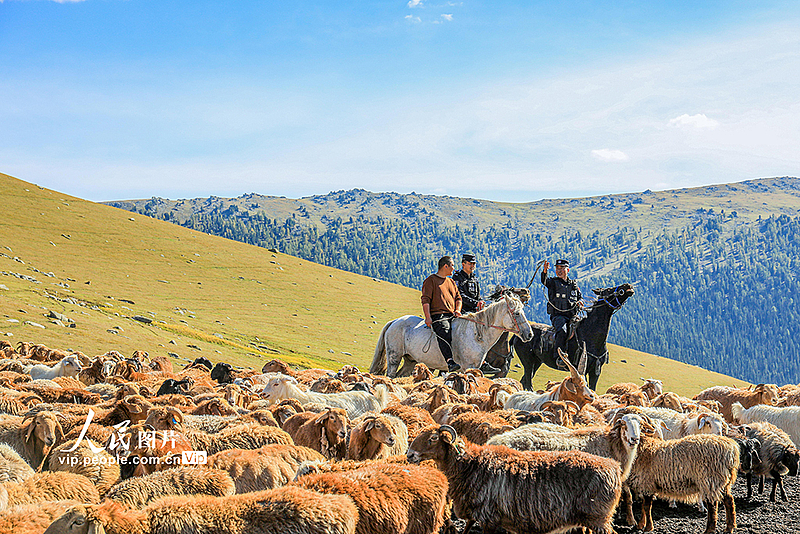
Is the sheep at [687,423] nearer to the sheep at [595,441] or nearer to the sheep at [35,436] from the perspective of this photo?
the sheep at [595,441]

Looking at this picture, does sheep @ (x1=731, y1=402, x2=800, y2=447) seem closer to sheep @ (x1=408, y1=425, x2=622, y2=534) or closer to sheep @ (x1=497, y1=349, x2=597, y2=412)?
sheep @ (x1=497, y1=349, x2=597, y2=412)

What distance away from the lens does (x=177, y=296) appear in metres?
53.7

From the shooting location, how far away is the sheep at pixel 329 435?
8172 mm

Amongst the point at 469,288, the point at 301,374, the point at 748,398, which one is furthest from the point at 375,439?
the point at 469,288

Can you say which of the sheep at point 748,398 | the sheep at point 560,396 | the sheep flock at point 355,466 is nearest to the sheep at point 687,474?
the sheep flock at point 355,466

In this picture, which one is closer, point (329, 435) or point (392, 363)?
point (329, 435)

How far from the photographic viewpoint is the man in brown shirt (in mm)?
17688

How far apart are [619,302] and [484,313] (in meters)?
4.50

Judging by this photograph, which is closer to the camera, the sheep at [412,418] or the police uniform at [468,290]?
the sheep at [412,418]

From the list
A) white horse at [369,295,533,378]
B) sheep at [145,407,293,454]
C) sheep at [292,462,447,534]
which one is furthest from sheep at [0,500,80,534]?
white horse at [369,295,533,378]

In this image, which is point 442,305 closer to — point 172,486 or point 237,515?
point 172,486

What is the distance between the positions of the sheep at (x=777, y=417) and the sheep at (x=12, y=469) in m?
12.6

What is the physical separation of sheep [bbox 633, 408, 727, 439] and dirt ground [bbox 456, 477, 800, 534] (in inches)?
43.3

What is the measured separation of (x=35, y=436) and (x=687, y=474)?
27.2ft
